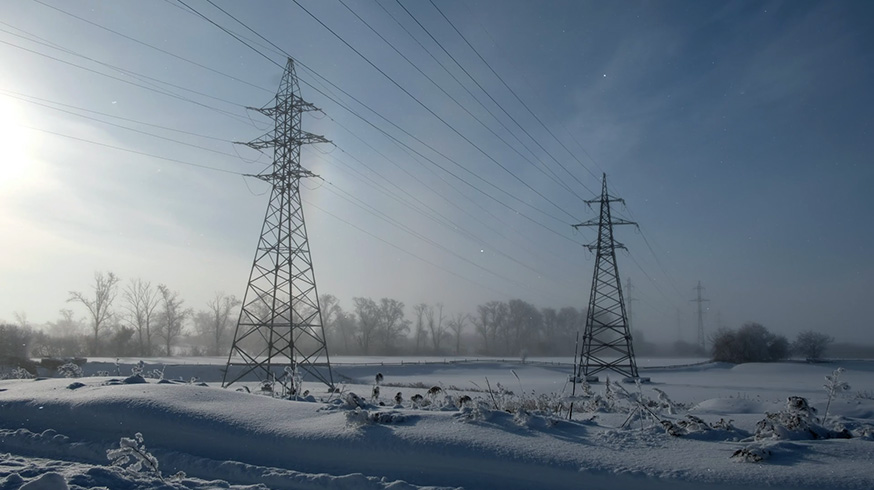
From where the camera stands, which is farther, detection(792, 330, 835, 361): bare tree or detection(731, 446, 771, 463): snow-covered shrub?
detection(792, 330, 835, 361): bare tree

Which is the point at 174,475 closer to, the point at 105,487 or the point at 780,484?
the point at 105,487

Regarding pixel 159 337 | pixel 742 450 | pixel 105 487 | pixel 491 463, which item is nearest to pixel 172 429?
Result: pixel 105 487

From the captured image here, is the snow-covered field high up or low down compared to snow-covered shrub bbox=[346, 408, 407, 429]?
down

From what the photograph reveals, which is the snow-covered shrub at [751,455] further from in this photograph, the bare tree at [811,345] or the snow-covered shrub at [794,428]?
the bare tree at [811,345]

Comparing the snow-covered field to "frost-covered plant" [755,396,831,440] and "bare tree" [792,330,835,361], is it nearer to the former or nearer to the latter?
"frost-covered plant" [755,396,831,440]

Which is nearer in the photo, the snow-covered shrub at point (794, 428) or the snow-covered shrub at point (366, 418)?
the snow-covered shrub at point (794, 428)

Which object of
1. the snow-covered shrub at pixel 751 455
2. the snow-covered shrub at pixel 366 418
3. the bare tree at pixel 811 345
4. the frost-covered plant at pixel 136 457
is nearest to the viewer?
the snow-covered shrub at pixel 751 455

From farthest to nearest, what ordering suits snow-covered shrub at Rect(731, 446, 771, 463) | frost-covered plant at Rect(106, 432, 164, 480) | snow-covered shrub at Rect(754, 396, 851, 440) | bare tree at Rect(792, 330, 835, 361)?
bare tree at Rect(792, 330, 835, 361) < snow-covered shrub at Rect(754, 396, 851, 440) < frost-covered plant at Rect(106, 432, 164, 480) < snow-covered shrub at Rect(731, 446, 771, 463)

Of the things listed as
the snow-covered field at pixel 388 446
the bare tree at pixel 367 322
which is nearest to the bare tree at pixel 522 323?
the bare tree at pixel 367 322

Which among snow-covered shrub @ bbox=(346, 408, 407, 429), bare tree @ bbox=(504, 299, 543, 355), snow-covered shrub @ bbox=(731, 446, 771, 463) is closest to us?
snow-covered shrub @ bbox=(731, 446, 771, 463)

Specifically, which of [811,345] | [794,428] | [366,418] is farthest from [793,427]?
[811,345]

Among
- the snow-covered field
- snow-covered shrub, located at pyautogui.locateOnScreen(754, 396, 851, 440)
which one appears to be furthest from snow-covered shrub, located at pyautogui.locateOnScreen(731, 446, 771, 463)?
snow-covered shrub, located at pyautogui.locateOnScreen(754, 396, 851, 440)

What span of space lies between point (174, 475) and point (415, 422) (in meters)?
2.90

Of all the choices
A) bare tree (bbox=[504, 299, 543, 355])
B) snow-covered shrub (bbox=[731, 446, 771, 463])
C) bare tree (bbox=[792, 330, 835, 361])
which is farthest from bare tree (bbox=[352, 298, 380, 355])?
snow-covered shrub (bbox=[731, 446, 771, 463])
